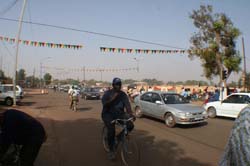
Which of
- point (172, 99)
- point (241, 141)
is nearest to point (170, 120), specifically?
point (172, 99)

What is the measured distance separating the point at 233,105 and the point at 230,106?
210 mm

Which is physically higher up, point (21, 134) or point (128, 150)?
point (21, 134)

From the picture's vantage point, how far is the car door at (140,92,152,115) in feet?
41.4

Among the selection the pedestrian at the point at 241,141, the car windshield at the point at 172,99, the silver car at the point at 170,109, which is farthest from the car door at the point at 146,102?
the pedestrian at the point at 241,141

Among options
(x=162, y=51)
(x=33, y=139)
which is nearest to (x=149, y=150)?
(x=33, y=139)

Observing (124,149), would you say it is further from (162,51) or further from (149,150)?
(162,51)

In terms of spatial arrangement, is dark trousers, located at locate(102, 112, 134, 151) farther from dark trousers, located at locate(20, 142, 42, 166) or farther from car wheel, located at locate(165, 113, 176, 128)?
car wheel, located at locate(165, 113, 176, 128)

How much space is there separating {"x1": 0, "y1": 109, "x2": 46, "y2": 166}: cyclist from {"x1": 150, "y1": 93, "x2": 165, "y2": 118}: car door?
27.1 ft

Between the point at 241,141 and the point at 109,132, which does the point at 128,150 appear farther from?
the point at 241,141

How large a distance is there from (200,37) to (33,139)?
25.3m

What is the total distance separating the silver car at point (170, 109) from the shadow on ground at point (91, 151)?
2.07 meters

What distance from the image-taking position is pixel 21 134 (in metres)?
3.36

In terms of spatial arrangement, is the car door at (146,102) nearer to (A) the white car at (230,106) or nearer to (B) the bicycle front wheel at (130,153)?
(A) the white car at (230,106)

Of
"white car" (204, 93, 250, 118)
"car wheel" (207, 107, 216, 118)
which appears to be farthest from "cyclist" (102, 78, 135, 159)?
"car wheel" (207, 107, 216, 118)
